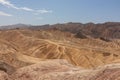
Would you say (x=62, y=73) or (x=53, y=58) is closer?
(x=62, y=73)

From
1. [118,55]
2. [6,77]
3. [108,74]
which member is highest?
[108,74]

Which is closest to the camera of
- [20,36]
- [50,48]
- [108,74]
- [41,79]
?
[108,74]

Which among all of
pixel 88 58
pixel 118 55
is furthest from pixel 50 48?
pixel 118 55

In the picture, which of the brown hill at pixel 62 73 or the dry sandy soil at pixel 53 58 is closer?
the brown hill at pixel 62 73

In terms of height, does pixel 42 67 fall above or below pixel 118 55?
above

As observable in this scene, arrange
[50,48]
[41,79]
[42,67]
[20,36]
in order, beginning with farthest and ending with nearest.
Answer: [20,36] < [50,48] < [42,67] < [41,79]

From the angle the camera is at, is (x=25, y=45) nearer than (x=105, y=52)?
No

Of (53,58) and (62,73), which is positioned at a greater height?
(62,73)

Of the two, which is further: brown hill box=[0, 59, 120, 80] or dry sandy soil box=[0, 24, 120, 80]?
dry sandy soil box=[0, 24, 120, 80]

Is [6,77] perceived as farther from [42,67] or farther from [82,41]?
[82,41]
